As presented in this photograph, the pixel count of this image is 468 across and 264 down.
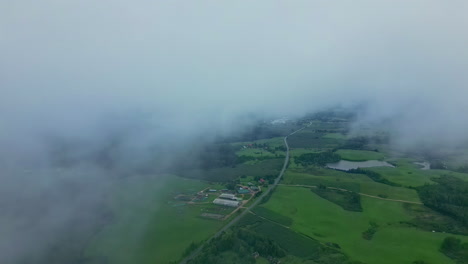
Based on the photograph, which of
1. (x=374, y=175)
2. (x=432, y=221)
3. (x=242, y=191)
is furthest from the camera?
(x=374, y=175)

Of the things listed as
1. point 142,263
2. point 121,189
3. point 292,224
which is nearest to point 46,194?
point 121,189

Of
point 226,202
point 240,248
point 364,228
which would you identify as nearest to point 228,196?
point 226,202

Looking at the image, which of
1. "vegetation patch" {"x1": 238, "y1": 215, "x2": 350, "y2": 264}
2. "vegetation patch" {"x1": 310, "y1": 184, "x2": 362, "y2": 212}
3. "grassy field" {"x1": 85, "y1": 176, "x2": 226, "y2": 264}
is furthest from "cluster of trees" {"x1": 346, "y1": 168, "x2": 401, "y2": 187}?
"grassy field" {"x1": 85, "y1": 176, "x2": 226, "y2": 264}

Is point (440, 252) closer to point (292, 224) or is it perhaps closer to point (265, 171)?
point (292, 224)

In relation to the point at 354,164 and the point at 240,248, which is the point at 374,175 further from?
the point at 240,248

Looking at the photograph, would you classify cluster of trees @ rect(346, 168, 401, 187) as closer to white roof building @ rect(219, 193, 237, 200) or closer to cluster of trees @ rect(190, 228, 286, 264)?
white roof building @ rect(219, 193, 237, 200)
